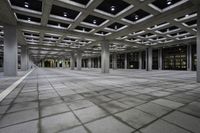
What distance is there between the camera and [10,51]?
12930 mm

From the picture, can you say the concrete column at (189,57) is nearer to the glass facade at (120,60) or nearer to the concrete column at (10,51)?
the glass facade at (120,60)

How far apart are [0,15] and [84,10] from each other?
7.85 metres

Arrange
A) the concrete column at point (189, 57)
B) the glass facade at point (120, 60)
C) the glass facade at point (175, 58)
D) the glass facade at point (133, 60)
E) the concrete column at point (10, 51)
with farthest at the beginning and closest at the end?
1. the glass facade at point (120, 60)
2. the glass facade at point (133, 60)
3. the glass facade at point (175, 58)
4. the concrete column at point (189, 57)
5. the concrete column at point (10, 51)

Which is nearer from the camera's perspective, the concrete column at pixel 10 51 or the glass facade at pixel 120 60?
the concrete column at pixel 10 51

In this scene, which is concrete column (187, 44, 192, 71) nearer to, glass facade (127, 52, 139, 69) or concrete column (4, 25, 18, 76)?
glass facade (127, 52, 139, 69)

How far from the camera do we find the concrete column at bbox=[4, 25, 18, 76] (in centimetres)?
1280

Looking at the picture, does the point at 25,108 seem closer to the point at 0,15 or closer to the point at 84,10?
the point at 84,10

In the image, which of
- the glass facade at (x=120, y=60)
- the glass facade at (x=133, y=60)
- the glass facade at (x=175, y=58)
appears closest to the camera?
the glass facade at (x=175, y=58)

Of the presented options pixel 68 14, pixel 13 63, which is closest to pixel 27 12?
pixel 68 14

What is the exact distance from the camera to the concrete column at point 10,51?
42.0ft

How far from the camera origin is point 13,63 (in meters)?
13.0

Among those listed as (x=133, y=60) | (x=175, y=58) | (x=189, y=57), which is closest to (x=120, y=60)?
(x=133, y=60)

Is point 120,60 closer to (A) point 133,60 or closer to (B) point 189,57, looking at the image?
(A) point 133,60

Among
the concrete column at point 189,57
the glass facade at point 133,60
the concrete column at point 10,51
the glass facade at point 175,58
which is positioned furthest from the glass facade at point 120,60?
the concrete column at point 10,51
